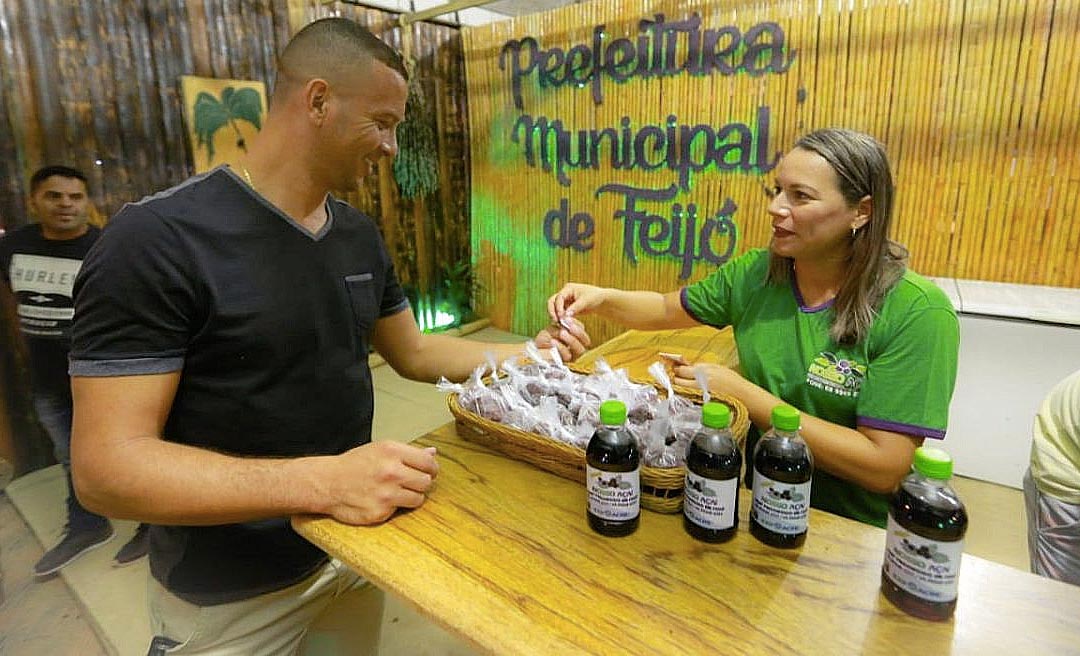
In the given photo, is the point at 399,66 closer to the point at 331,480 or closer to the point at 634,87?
the point at 331,480


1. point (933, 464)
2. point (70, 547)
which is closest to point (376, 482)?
point (933, 464)

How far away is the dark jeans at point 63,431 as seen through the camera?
277cm

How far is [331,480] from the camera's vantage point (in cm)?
108

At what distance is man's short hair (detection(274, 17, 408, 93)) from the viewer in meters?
1.28

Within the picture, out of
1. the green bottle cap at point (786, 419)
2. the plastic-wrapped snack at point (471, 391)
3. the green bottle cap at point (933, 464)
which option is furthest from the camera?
the plastic-wrapped snack at point (471, 391)

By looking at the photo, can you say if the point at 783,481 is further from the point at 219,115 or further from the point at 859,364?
the point at 219,115

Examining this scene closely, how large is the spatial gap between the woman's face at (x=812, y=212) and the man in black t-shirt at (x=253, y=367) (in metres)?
1.02

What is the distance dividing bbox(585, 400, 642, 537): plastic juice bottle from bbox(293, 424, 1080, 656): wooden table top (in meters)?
0.04

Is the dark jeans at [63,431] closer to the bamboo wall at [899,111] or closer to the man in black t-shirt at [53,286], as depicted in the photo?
the man in black t-shirt at [53,286]

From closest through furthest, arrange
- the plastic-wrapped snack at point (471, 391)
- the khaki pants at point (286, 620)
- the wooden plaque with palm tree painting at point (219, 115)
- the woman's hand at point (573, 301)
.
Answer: the khaki pants at point (286, 620), the plastic-wrapped snack at point (471, 391), the woman's hand at point (573, 301), the wooden plaque with palm tree painting at point (219, 115)

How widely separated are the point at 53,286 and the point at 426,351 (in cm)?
222

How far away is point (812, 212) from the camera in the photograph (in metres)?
1.54

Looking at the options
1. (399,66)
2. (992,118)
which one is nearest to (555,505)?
(399,66)

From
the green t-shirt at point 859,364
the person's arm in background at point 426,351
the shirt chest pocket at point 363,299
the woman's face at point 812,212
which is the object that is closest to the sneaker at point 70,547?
the person's arm in background at point 426,351
